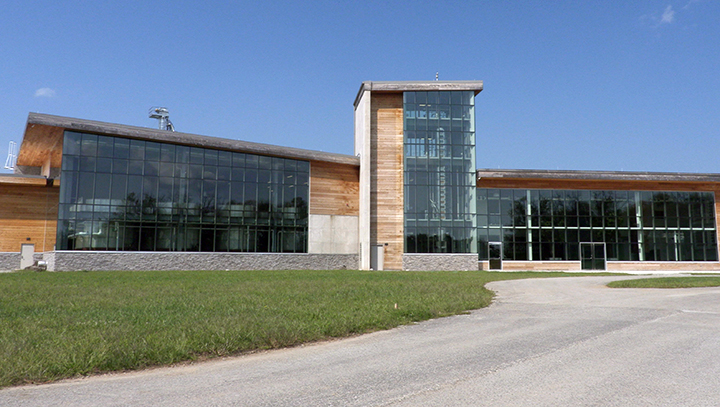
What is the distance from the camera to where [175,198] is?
3728cm

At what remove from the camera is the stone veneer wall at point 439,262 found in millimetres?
41094

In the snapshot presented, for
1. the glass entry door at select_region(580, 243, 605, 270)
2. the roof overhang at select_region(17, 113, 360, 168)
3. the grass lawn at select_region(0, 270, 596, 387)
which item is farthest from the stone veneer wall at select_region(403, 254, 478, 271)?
the grass lawn at select_region(0, 270, 596, 387)

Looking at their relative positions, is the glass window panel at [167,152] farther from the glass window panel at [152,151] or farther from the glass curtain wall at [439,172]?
the glass curtain wall at [439,172]

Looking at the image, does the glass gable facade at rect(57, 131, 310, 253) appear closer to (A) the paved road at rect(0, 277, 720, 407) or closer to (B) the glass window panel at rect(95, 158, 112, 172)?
(B) the glass window panel at rect(95, 158, 112, 172)

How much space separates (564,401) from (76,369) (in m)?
5.54

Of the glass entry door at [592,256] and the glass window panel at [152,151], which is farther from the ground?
the glass window panel at [152,151]

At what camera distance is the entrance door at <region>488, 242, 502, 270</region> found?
42875 mm

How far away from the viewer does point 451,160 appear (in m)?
42.3

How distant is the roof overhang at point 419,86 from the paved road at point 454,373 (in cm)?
3375

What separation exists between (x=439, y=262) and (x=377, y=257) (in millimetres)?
4617

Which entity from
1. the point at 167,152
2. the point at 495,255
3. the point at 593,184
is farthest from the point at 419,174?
the point at 167,152

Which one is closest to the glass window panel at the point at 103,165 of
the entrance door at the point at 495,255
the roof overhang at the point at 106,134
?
the roof overhang at the point at 106,134

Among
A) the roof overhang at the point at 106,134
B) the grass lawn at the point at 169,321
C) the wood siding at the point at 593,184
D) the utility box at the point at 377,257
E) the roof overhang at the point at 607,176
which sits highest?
the roof overhang at the point at 106,134

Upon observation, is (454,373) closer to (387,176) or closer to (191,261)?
(191,261)
